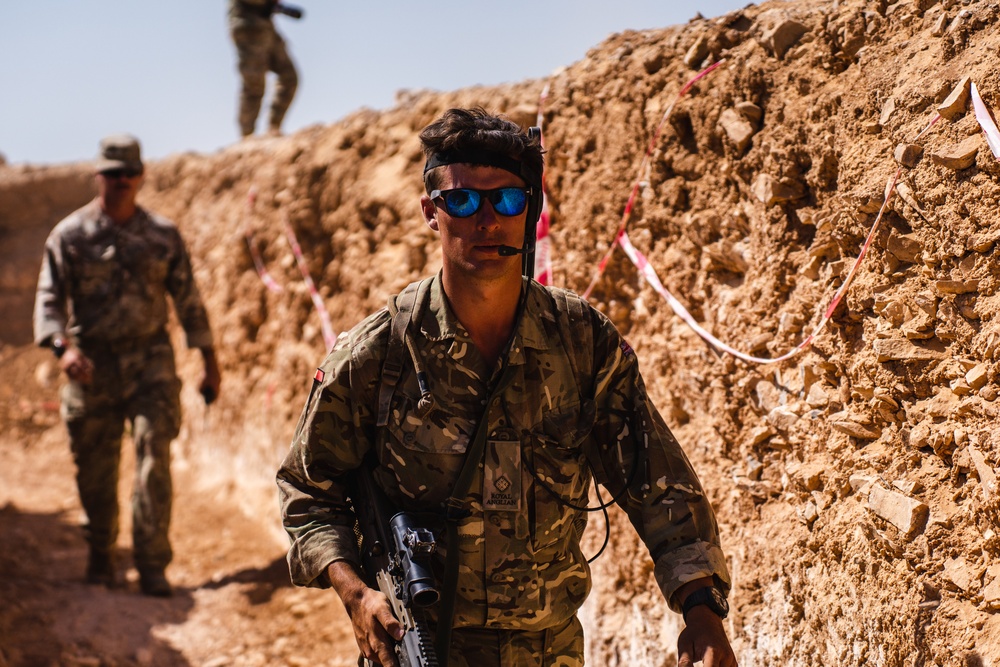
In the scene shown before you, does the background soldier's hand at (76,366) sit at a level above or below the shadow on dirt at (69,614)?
above

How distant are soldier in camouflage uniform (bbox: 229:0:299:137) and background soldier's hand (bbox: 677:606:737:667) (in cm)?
871

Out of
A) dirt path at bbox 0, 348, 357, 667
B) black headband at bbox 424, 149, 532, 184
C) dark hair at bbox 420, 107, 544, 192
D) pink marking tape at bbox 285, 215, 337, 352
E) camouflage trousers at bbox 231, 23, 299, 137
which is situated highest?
camouflage trousers at bbox 231, 23, 299, 137

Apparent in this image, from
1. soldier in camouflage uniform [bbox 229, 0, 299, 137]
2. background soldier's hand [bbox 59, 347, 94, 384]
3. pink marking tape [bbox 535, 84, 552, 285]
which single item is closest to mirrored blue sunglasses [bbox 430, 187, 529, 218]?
pink marking tape [bbox 535, 84, 552, 285]

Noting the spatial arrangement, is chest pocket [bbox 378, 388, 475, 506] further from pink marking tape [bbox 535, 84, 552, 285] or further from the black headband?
pink marking tape [bbox 535, 84, 552, 285]

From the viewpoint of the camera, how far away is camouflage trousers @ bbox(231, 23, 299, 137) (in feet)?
34.2

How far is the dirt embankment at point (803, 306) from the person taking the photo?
311cm

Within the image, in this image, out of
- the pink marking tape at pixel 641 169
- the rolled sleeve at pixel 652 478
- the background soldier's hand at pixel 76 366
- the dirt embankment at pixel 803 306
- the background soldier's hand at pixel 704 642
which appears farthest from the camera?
the background soldier's hand at pixel 76 366

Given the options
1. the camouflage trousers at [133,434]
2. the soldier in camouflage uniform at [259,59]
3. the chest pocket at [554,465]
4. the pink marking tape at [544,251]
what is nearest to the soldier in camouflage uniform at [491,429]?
the chest pocket at [554,465]

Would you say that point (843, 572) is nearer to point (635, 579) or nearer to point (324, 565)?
point (635, 579)

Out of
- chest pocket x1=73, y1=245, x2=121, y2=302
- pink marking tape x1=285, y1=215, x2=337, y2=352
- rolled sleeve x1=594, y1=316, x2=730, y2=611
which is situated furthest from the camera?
pink marking tape x1=285, y1=215, x2=337, y2=352

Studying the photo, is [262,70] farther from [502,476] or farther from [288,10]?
[502,476]

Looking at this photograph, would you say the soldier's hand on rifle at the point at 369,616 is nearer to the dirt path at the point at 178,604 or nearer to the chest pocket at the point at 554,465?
Answer: the chest pocket at the point at 554,465

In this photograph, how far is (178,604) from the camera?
6316 millimetres

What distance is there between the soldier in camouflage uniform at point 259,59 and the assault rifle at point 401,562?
8189 mm
